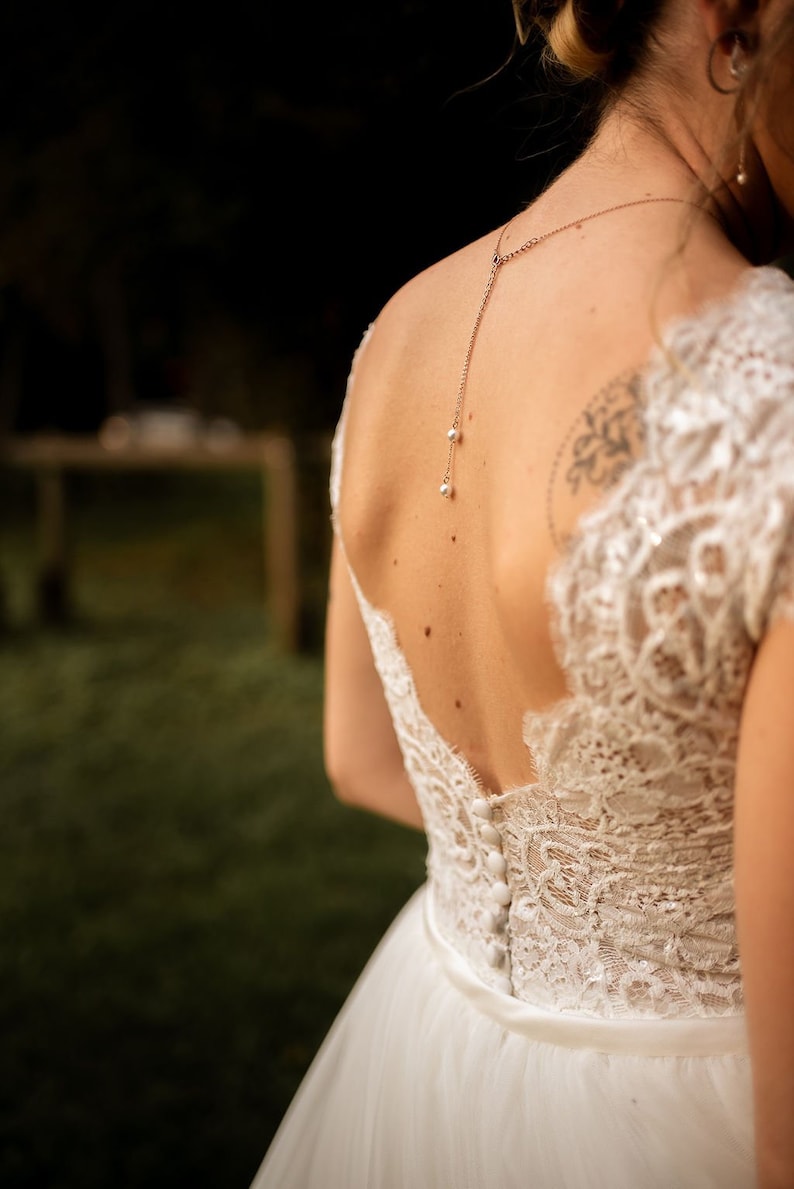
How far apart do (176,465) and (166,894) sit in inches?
112

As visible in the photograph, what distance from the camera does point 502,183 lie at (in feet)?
5.25

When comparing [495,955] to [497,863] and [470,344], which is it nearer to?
[497,863]

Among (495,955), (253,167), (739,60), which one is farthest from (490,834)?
(253,167)

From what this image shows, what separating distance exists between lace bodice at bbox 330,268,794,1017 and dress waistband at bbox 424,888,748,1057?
0.4 inches

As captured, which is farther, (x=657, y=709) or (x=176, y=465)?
(x=176, y=465)

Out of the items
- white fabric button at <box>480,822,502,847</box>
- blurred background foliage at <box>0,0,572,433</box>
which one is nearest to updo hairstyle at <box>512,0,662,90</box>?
blurred background foliage at <box>0,0,572,433</box>

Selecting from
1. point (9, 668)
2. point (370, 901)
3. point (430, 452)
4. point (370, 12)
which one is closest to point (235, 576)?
point (9, 668)

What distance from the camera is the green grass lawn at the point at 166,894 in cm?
219

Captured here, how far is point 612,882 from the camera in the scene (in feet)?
2.68

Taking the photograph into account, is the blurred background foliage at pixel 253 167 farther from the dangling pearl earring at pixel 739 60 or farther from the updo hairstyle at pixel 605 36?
the dangling pearl earring at pixel 739 60

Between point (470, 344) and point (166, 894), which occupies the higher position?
point (470, 344)

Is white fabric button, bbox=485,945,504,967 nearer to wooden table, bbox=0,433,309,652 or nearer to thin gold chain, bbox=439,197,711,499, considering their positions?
thin gold chain, bbox=439,197,711,499

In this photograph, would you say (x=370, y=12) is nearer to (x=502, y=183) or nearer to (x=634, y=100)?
(x=502, y=183)

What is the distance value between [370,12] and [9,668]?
3.70m
